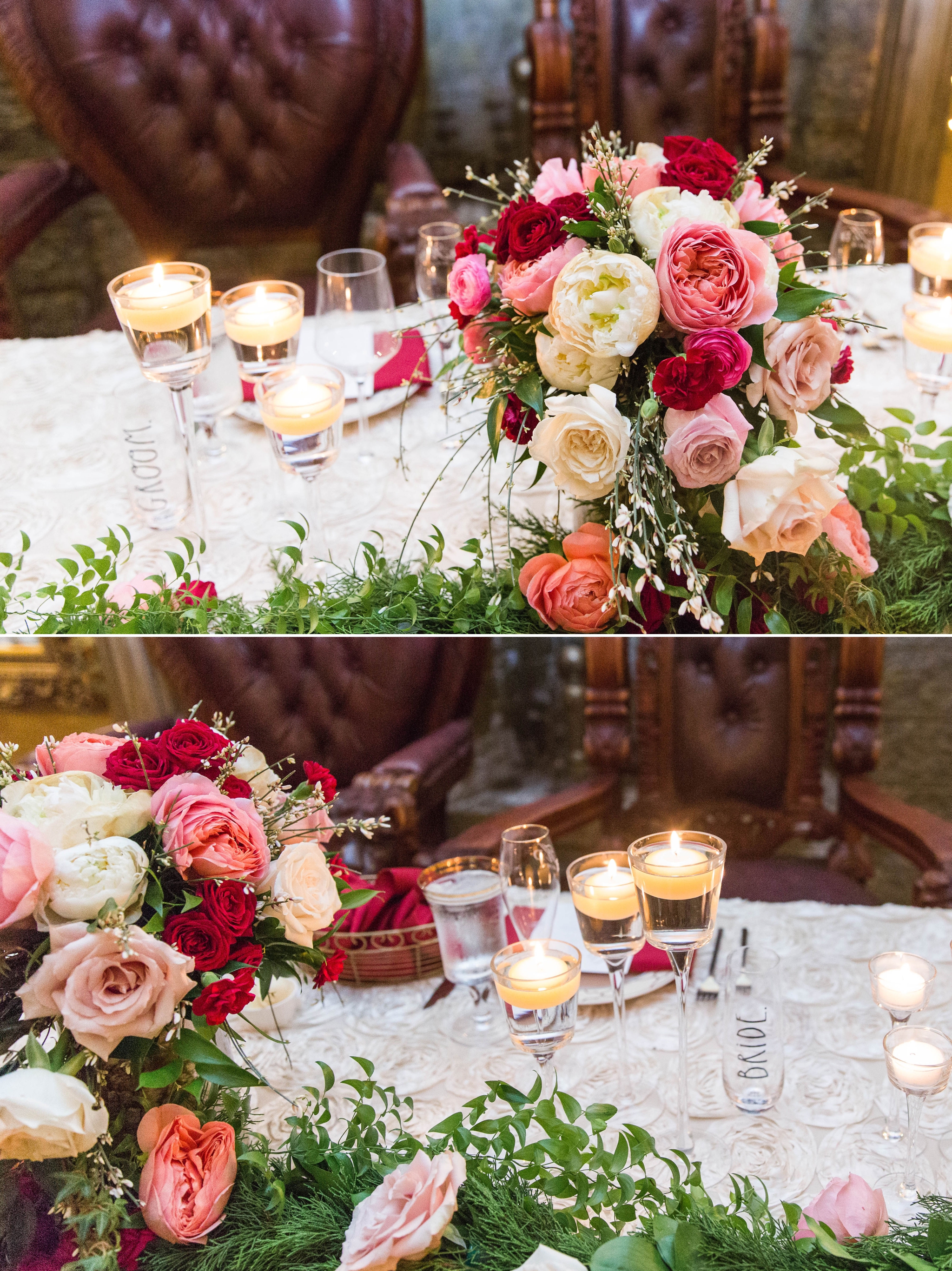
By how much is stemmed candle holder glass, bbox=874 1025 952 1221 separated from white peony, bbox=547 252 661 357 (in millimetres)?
613

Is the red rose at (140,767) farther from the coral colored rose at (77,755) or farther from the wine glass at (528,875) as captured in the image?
the wine glass at (528,875)

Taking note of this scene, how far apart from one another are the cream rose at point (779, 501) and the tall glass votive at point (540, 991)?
416 mm

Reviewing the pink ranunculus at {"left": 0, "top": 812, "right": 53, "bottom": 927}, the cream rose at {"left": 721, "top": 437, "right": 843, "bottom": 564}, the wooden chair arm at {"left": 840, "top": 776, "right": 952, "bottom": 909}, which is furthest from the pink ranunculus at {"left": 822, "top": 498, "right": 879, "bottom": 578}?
the pink ranunculus at {"left": 0, "top": 812, "right": 53, "bottom": 927}

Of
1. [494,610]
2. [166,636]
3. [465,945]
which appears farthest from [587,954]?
[166,636]

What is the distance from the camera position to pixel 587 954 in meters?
1.16

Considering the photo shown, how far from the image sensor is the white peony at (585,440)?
3.61 feet

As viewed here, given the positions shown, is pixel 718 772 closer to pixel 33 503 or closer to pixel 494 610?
pixel 494 610

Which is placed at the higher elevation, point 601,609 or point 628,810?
point 601,609

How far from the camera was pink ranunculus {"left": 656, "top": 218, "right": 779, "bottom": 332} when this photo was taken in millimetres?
1080

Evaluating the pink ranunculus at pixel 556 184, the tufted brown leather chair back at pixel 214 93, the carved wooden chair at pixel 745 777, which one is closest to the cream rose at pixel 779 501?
the carved wooden chair at pixel 745 777

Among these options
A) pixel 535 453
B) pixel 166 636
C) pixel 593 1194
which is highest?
pixel 535 453

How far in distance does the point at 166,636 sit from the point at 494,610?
36 cm

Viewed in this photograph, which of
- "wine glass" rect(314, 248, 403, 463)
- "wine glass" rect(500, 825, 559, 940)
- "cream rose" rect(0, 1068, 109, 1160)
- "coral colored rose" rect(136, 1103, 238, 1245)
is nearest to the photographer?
"cream rose" rect(0, 1068, 109, 1160)

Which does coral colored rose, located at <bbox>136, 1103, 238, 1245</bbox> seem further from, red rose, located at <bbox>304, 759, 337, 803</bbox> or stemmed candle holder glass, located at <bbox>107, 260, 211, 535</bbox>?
stemmed candle holder glass, located at <bbox>107, 260, 211, 535</bbox>
